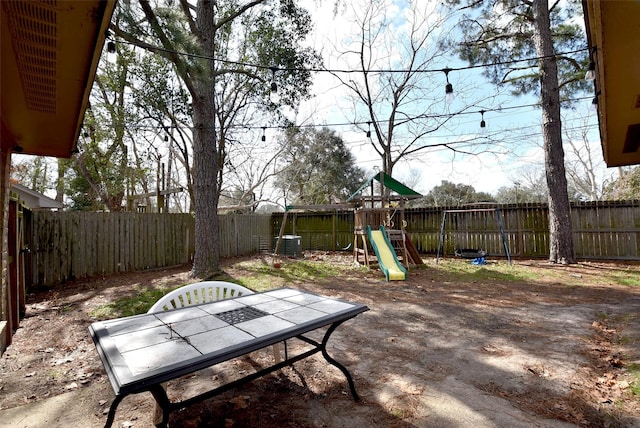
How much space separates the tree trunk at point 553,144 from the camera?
678 cm

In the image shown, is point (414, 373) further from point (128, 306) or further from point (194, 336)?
point (128, 306)

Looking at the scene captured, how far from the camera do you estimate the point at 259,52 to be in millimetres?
8523

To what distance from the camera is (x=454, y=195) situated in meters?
26.5

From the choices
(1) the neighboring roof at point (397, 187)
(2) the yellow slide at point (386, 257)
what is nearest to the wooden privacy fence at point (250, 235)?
(1) the neighboring roof at point (397, 187)

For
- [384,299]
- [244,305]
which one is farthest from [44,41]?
[384,299]

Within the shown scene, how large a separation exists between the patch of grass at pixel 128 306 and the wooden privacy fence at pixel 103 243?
201 centimetres

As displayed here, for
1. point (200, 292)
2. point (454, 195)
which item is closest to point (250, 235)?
point (200, 292)

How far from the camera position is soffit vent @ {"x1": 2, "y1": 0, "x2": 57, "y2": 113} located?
133 cm

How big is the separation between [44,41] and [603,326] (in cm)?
502

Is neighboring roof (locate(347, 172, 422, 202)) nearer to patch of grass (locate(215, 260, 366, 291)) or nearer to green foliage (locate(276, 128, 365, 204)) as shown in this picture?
patch of grass (locate(215, 260, 366, 291))

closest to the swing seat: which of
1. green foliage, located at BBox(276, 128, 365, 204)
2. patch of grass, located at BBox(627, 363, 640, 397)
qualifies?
patch of grass, located at BBox(627, 363, 640, 397)

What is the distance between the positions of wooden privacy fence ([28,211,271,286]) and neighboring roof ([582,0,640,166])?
7.65 m

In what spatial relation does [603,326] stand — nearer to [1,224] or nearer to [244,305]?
[244,305]

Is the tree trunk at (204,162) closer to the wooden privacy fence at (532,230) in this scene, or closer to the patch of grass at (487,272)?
the patch of grass at (487,272)
